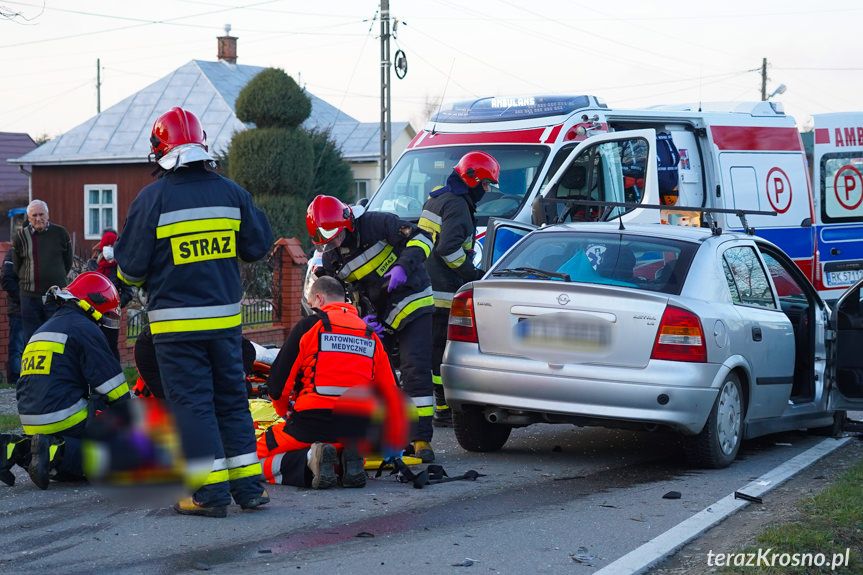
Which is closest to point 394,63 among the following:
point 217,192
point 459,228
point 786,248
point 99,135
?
point 99,135

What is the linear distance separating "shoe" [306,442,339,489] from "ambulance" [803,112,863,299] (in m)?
8.32

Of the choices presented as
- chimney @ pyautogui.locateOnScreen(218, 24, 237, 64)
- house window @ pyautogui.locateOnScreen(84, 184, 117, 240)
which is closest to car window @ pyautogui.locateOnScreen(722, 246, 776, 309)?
house window @ pyautogui.locateOnScreen(84, 184, 117, 240)

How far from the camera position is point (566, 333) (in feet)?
23.0

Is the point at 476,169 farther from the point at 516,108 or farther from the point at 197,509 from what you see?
the point at 197,509

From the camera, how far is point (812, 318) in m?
8.23

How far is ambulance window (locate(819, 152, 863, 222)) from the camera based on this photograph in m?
13.7

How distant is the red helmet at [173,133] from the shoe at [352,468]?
1.95 metres

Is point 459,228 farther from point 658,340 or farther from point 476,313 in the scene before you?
point 658,340

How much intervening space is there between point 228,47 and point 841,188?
114 feet

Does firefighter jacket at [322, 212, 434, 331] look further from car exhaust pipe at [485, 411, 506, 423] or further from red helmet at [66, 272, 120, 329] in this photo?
red helmet at [66, 272, 120, 329]

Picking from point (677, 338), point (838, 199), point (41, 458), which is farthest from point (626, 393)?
point (838, 199)

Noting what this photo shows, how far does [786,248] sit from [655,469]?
243 inches

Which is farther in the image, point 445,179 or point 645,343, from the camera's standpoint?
point 445,179

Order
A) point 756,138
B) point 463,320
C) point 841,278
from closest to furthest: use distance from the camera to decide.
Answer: point 463,320, point 756,138, point 841,278
